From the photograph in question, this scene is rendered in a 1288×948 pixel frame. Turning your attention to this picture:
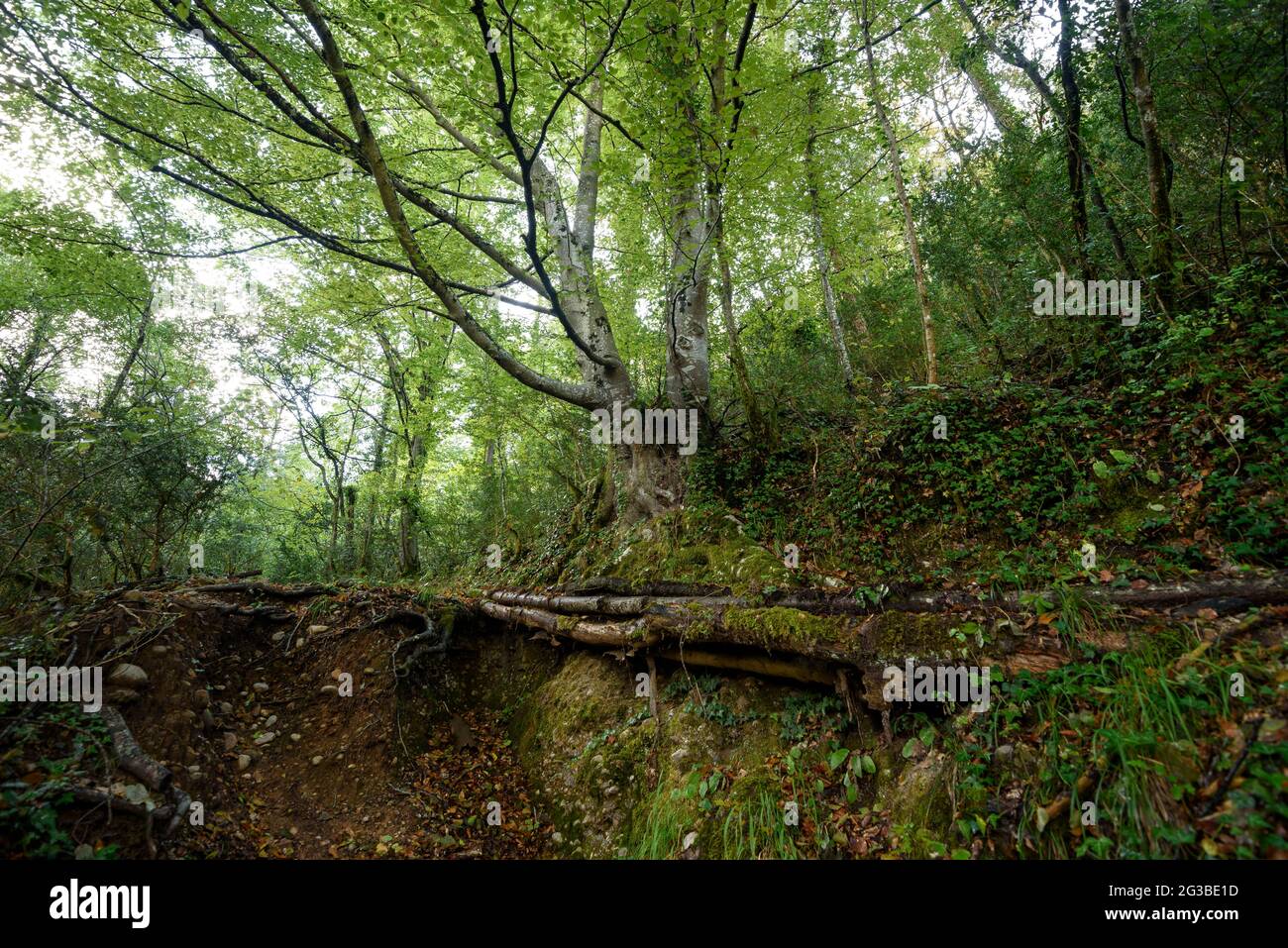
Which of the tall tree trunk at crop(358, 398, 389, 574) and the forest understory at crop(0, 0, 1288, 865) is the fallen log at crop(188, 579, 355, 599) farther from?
the tall tree trunk at crop(358, 398, 389, 574)

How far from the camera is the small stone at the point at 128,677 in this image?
12.3 ft

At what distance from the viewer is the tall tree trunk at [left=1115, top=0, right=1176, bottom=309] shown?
4.71 meters

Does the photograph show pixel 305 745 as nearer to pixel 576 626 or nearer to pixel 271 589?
pixel 271 589

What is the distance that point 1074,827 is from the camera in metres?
2.30

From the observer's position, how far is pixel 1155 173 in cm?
485
